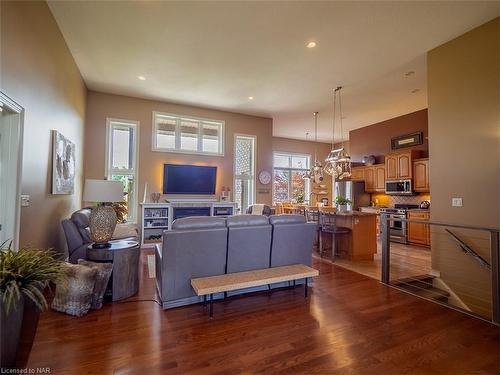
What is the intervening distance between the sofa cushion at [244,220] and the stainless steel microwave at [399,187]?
531 centimetres

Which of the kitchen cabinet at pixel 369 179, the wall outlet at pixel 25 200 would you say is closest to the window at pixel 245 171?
the kitchen cabinet at pixel 369 179

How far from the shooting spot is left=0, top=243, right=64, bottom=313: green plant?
5.10 ft

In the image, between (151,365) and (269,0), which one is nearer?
(151,365)

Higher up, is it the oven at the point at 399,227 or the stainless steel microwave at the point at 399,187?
the stainless steel microwave at the point at 399,187

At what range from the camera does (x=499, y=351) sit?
2.11 metres

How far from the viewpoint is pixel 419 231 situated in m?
6.36

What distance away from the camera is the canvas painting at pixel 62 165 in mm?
3707

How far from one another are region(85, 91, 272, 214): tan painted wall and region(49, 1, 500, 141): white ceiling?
0.36 metres

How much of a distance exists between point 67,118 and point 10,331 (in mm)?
3822

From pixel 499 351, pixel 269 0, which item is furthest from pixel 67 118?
pixel 499 351

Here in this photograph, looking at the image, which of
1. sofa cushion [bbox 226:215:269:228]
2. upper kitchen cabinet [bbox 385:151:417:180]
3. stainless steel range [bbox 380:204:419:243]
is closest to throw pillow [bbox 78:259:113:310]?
sofa cushion [bbox 226:215:269:228]

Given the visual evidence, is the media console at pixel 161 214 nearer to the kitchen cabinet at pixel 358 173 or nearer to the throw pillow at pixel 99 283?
the throw pillow at pixel 99 283

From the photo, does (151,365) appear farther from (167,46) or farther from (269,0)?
(167,46)

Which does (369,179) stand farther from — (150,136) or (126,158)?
(126,158)
